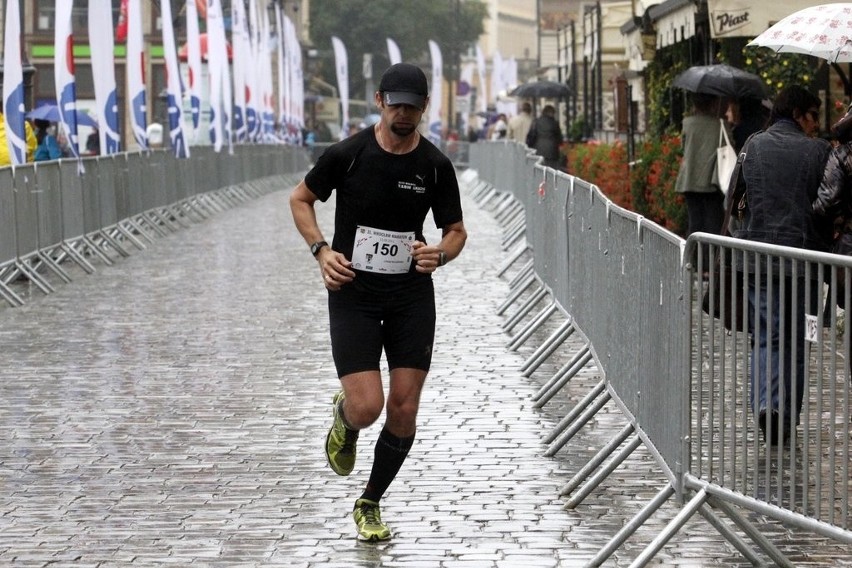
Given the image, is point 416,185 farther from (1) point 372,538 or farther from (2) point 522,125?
(2) point 522,125

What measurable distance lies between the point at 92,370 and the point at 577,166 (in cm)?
1469

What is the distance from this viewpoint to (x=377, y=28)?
93.9 meters

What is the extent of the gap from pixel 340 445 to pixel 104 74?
16594 mm

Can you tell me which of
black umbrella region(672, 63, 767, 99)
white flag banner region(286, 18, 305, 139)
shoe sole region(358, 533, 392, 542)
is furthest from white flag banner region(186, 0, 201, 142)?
shoe sole region(358, 533, 392, 542)

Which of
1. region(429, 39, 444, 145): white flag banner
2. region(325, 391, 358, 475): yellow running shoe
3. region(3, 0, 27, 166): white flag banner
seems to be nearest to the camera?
region(325, 391, 358, 475): yellow running shoe

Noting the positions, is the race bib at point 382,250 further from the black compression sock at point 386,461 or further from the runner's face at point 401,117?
the black compression sock at point 386,461

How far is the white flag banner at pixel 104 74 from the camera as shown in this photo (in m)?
23.4

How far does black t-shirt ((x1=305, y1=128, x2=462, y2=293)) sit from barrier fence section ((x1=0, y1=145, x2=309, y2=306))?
9.91 meters

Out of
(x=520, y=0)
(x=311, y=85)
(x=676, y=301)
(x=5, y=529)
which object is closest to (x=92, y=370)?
(x=5, y=529)

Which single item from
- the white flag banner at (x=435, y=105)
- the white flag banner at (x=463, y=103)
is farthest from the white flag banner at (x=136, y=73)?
the white flag banner at (x=463, y=103)

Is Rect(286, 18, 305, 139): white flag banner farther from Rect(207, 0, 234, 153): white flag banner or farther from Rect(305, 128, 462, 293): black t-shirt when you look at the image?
Rect(305, 128, 462, 293): black t-shirt

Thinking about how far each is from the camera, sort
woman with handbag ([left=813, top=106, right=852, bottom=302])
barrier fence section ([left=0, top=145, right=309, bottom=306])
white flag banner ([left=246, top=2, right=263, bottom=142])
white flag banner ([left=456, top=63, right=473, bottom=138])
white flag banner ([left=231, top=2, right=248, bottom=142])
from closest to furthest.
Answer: woman with handbag ([left=813, top=106, right=852, bottom=302]) → barrier fence section ([left=0, top=145, right=309, bottom=306]) → white flag banner ([left=231, top=2, right=248, bottom=142]) → white flag banner ([left=246, top=2, right=263, bottom=142]) → white flag banner ([left=456, top=63, right=473, bottom=138])

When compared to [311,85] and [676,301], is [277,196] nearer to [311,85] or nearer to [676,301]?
[676,301]

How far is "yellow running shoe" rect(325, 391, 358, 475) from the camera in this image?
24.9 feet
